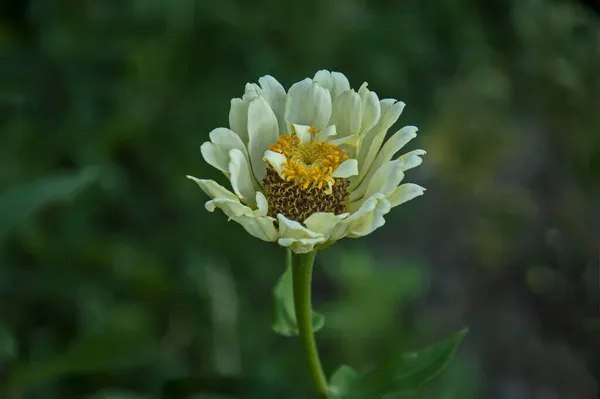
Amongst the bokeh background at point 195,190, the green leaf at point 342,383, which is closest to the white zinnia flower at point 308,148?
the green leaf at point 342,383

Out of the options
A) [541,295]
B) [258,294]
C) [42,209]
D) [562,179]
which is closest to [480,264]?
[541,295]

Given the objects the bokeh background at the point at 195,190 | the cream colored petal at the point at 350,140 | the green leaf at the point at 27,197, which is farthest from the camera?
the bokeh background at the point at 195,190

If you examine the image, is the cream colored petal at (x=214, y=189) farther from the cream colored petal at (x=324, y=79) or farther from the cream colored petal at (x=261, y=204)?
the cream colored petal at (x=324, y=79)

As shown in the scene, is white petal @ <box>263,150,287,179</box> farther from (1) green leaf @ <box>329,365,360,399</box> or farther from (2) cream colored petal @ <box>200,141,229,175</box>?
(1) green leaf @ <box>329,365,360,399</box>

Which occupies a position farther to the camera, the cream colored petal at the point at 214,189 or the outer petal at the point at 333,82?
the outer petal at the point at 333,82

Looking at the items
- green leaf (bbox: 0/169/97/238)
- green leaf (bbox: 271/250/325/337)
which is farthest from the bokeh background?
green leaf (bbox: 271/250/325/337)


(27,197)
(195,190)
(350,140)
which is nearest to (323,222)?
(350,140)

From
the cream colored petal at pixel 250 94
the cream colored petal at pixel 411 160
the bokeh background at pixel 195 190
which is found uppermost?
the cream colored petal at pixel 250 94
